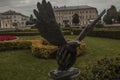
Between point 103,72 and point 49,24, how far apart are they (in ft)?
7.46

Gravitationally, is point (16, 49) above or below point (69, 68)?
below

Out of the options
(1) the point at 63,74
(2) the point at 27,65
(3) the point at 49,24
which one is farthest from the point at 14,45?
(1) the point at 63,74

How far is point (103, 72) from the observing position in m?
6.41

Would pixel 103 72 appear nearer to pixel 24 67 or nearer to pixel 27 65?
pixel 24 67

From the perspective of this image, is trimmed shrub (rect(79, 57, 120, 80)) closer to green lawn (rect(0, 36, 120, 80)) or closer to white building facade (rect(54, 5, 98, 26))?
green lawn (rect(0, 36, 120, 80))

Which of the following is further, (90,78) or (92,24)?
(90,78)

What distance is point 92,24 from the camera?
522 cm

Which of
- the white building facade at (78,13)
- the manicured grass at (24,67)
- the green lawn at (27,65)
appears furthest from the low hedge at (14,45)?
the white building facade at (78,13)

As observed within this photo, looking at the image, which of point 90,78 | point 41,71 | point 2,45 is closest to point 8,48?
point 2,45

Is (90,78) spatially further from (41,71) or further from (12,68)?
(12,68)

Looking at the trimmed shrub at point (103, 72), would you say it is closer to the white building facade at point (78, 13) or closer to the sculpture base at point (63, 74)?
the sculpture base at point (63, 74)

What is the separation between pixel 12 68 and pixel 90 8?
90.1 m

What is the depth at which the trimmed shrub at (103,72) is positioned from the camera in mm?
6227

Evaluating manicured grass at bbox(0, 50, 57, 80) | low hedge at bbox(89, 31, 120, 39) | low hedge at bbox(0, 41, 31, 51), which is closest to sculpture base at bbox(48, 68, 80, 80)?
manicured grass at bbox(0, 50, 57, 80)
